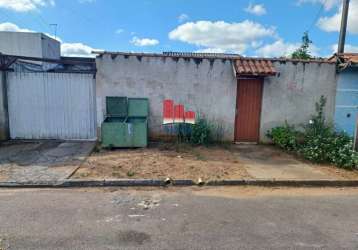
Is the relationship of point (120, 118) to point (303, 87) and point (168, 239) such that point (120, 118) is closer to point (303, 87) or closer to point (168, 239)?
point (168, 239)

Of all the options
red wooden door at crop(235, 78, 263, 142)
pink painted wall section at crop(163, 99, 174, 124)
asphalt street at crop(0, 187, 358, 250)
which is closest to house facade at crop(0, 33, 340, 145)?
red wooden door at crop(235, 78, 263, 142)

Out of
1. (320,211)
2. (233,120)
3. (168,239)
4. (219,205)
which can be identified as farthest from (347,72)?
(168,239)

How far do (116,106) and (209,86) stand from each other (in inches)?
123

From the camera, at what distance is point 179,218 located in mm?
3652

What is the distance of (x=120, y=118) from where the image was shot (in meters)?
7.93

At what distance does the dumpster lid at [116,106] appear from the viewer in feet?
25.9

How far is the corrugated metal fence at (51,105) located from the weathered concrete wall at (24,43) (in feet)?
9.55

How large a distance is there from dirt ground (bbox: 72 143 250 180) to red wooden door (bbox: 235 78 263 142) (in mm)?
1246

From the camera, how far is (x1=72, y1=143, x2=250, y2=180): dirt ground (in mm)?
5371

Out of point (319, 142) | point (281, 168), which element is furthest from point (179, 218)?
point (319, 142)

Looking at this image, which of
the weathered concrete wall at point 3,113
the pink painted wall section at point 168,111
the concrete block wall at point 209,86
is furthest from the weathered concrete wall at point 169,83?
the weathered concrete wall at point 3,113

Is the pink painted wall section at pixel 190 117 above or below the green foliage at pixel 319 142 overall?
above

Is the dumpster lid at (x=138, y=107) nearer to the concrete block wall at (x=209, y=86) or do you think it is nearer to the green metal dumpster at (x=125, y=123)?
the green metal dumpster at (x=125, y=123)

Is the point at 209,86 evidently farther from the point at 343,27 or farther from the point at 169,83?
the point at 343,27
